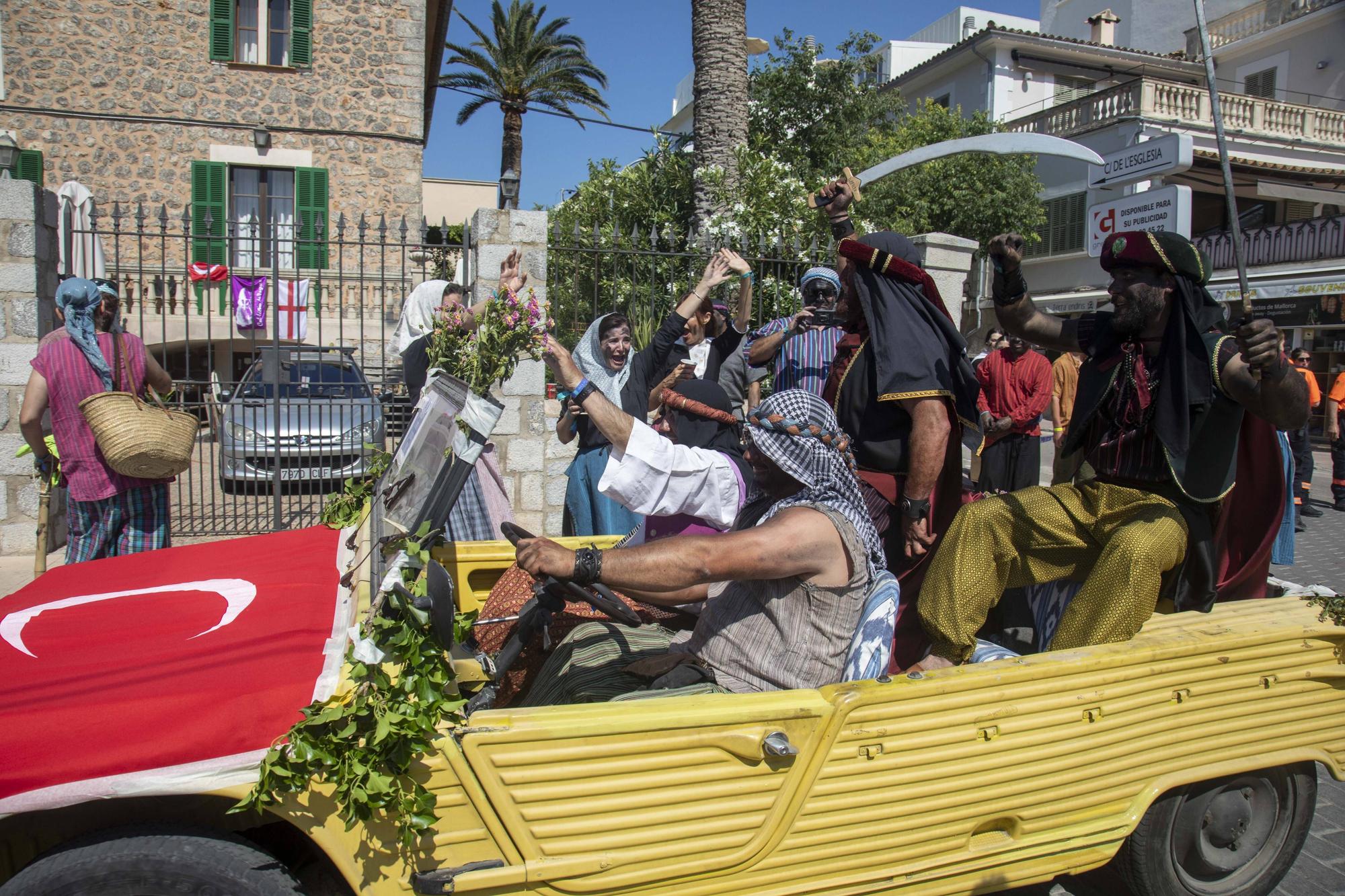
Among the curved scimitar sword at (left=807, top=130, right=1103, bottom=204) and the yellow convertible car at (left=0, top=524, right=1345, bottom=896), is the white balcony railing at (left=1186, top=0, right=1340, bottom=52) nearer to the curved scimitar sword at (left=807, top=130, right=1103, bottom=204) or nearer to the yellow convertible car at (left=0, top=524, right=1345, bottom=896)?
the curved scimitar sword at (left=807, top=130, right=1103, bottom=204)

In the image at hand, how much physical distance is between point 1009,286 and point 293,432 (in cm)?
745

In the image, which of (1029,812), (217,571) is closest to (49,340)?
(217,571)

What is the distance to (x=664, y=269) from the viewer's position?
373 inches

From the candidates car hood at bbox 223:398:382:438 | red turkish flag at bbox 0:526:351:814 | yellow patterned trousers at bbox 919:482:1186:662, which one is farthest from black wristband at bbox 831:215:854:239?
car hood at bbox 223:398:382:438

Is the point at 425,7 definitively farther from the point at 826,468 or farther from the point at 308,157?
the point at 826,468

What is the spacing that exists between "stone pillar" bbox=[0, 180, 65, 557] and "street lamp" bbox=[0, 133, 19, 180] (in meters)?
0.31

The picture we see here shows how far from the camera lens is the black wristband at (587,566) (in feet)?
7.84

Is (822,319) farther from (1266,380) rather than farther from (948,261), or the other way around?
(948,261)

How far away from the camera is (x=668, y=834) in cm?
218

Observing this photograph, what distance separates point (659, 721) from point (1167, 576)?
2.08 m

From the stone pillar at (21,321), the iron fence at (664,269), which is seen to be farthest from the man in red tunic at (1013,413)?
the stone pillar at (21,321)

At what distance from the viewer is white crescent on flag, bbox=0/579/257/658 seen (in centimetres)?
240

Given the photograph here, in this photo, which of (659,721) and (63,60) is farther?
(63,60)

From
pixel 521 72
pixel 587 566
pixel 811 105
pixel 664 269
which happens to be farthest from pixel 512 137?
pixel 587 566
